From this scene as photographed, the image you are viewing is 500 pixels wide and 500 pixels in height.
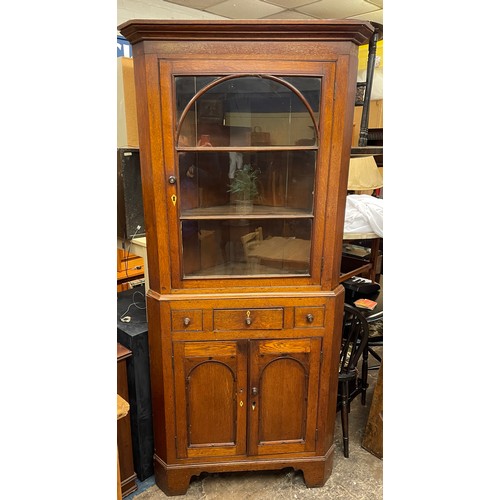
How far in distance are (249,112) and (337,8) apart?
10.2 ft

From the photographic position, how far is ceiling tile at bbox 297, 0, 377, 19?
3.75m

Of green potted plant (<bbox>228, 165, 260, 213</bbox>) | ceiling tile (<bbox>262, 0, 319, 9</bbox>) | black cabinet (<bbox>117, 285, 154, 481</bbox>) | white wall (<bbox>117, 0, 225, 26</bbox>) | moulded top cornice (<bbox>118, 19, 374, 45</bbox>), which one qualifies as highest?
ceiling tile (<bbox>262, 0, 319, 9</bbox>)

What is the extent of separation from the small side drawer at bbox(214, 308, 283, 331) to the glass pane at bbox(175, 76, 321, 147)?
62 cm

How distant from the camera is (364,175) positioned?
2.95 meters

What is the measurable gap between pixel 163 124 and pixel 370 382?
204 centimetres

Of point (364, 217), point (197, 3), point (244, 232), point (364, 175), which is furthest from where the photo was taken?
point (197, 3)

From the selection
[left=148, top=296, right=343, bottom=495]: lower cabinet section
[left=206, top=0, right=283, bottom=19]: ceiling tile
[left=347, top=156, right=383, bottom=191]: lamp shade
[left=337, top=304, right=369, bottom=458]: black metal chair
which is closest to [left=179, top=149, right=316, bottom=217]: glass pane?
[left=148, top=296, right=343, bottom=495]: lower cabinet section

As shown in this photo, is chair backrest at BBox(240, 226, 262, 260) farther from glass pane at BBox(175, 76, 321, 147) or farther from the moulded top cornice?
the moulded top cornice

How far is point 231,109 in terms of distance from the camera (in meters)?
1.49

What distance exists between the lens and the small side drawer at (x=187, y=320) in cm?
154

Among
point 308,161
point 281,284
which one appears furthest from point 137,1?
point 281,284

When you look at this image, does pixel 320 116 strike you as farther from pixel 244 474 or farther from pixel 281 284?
pixel 244 474

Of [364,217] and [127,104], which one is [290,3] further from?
[127,104]

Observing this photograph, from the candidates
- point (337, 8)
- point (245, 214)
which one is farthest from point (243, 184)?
point (337, 8)
